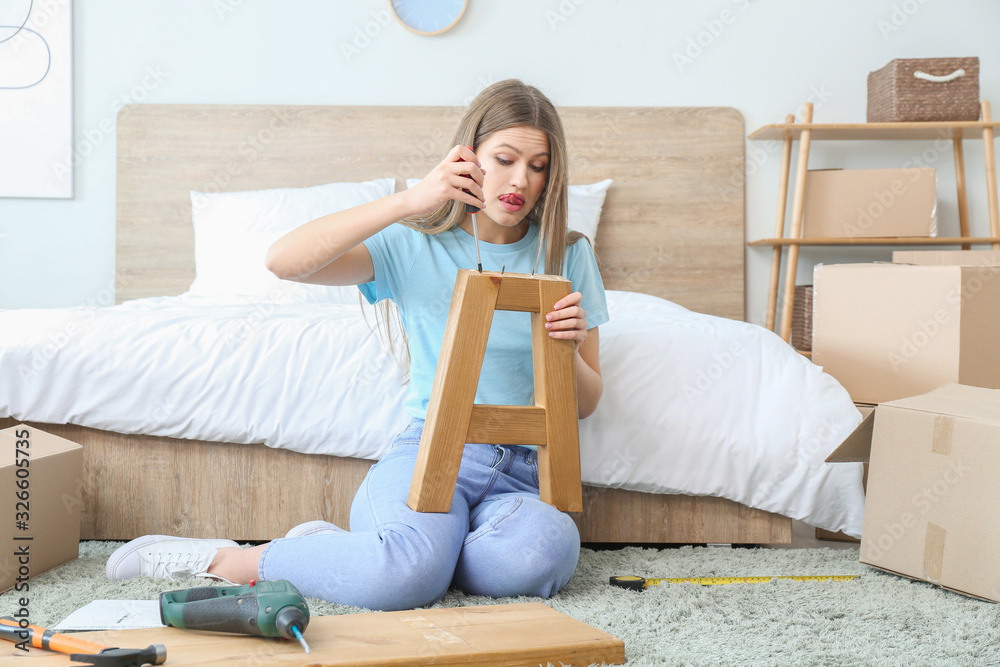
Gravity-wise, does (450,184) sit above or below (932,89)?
below

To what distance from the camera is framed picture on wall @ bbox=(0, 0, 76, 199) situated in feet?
7.88

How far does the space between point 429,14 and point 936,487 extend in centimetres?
201

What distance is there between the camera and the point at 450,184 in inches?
39.0

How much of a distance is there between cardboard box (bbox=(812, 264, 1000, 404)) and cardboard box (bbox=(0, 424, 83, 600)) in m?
1.41

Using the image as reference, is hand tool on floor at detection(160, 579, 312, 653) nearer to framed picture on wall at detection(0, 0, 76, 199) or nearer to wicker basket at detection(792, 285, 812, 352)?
wicker basket at detection(792, 285, 812, 352)

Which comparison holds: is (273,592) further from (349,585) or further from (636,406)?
(636,406)

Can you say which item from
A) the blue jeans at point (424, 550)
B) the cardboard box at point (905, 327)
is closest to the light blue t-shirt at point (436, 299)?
the blue jeans at point (424, 550)

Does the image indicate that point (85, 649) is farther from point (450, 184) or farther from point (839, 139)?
point (839, 139)

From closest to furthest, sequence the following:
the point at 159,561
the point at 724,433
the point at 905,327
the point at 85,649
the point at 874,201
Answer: the point at 85,649, the point at 159,561, the point at 724,433, the point at 905,327, the point at 874,201

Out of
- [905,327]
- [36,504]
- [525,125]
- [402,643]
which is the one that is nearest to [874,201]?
[905,327]

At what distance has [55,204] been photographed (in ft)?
8.14

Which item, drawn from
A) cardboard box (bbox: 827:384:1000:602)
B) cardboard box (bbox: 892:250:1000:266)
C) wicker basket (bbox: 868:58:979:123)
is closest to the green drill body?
cardboard box (bbox: 827:384:1000:602)

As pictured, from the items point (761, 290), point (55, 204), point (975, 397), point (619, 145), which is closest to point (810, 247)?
point (761, 290)

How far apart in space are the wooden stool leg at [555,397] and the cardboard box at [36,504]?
0.73 meters
